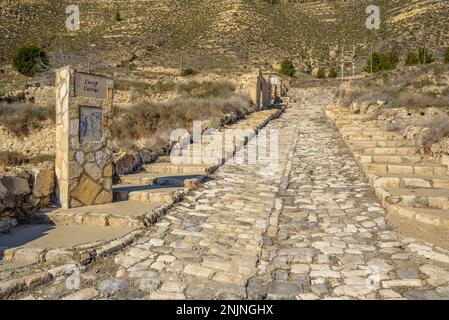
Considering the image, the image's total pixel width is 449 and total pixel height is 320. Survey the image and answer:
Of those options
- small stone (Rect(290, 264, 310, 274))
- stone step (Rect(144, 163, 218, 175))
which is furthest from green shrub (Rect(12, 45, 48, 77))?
small stone (Rect(290, 264, 310, 274))

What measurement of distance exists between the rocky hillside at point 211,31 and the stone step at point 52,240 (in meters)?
33.6

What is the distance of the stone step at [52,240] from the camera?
380 centimetres

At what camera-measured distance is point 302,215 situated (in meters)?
5.79

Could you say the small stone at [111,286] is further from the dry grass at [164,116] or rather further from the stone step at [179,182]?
the dry grass at [164,116]

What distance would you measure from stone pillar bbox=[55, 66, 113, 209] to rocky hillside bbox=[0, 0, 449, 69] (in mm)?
32426

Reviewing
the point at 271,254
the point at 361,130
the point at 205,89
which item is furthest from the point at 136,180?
the point at 205,89

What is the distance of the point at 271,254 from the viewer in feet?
14.0

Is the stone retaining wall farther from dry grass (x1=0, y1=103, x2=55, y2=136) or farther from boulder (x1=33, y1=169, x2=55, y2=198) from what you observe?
dry grass (x1=0, y1=103, x2=55, y2=136)

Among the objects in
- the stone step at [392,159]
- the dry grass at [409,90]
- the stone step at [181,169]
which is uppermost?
the dry grass at [409,90]

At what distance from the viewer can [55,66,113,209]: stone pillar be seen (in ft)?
17.0

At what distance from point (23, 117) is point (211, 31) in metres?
31.5

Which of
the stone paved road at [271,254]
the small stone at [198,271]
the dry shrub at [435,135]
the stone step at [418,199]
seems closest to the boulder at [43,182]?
the stone paved road at [271,254]

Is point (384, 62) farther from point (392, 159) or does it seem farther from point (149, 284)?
point (149, 284)
